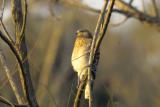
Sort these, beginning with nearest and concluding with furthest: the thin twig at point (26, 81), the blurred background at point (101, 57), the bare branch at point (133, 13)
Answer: the thin twig at point (26, 81)
the bare branch at point (133, 13)
the blurred background at point (101, 57)

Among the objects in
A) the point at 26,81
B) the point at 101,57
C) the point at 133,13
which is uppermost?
the point at 133,13

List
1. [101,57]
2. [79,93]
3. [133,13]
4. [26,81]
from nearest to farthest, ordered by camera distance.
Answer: [26,81] < [79,93] < [133,13] < [101,57]

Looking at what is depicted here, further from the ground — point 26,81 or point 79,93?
point 26,81

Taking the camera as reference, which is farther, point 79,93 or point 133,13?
point 133,13

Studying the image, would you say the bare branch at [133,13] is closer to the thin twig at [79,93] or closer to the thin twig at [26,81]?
the thin twig at [79,93]

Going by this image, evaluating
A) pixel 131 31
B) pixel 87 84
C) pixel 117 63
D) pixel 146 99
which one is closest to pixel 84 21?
pixel 146 99

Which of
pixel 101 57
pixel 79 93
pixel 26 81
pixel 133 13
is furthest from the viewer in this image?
pixel 101 57

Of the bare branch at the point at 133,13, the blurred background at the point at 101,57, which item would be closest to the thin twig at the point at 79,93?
the bare branch at the point at 133,13

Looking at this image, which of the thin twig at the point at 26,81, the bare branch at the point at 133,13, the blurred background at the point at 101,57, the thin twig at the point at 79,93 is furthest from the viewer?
the blurred background at the point at 101,57

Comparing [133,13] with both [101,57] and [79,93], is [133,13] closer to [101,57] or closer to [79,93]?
[79,93]

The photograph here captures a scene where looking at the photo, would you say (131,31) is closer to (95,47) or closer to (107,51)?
(107,51)

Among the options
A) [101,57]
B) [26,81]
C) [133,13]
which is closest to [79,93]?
[26,81]
